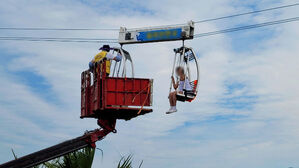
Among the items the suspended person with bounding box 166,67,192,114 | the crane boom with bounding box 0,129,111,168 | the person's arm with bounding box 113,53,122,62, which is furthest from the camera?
A: the person's arm with bounding box 113,53,122,62

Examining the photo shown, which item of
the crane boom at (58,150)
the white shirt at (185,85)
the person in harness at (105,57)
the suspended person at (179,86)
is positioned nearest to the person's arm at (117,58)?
the person in harness at (105,57)

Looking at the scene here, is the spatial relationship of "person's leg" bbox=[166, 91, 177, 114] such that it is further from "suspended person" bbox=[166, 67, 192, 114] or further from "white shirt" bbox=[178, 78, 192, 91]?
"white shirt" bbox=[178, 78, 192, 91]

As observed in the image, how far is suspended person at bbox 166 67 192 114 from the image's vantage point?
16.8 m

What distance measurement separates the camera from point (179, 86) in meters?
16.9

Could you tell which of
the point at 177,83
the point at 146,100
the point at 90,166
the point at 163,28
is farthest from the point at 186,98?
the point at 90,166

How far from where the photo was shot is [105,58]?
59.1ft

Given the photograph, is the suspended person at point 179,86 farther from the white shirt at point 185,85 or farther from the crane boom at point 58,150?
the crane boom at point 58,150

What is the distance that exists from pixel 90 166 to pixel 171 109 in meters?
→ 3.75

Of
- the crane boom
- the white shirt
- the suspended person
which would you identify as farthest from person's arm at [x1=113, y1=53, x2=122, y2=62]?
the crane boom

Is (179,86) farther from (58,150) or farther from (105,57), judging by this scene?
(58,150)

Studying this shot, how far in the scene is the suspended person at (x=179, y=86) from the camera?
1680 cm

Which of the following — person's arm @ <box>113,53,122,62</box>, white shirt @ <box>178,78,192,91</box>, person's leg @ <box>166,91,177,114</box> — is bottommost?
person's leg @ <box>166,91,177,114</box>

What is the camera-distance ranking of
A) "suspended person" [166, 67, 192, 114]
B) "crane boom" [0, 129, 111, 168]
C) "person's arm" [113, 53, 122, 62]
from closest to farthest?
"suspended person" [166, 67, 192, 114], "crane boom" [0, 129, 111, 168], "person's arm" [113, 53, 122, 62]

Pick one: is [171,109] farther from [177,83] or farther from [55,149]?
[55,149]
